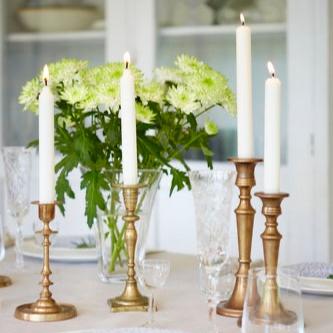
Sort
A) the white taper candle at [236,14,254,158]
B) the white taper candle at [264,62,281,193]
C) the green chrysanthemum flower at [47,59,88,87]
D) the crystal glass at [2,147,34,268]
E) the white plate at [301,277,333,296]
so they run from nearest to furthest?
1. the white taper candle at [264,62,281,193]
2. the white taper candle at [236,14,254,158]
3. the white plate at [301,277,333,296]
4. the green chrysanthemum flower at [47,59,88,87]
5. the crystal glass at [2,147,34,268]

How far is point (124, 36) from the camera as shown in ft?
11.5

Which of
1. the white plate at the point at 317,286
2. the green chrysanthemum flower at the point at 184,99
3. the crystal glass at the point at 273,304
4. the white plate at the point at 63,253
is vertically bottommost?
the white plate at the point at 317,286

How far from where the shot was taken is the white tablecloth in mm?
1497

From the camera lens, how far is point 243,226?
151 cm

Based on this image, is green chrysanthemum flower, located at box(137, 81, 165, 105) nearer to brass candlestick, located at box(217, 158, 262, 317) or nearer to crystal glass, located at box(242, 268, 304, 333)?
brass candlestick, located at box(217, 158, 262, 317)

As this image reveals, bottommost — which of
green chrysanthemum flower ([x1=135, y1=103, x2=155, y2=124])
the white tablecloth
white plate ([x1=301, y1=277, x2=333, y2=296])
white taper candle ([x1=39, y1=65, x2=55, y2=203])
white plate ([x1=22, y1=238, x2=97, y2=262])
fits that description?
the white tablecloth

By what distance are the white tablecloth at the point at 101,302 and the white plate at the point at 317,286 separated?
0.04 ft

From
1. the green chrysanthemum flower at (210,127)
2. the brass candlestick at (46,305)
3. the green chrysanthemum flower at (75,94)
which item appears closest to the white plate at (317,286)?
the green chrysanthemum flower at (210,127)

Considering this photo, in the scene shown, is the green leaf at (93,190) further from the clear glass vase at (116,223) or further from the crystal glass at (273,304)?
the crystal glass at (273,304)

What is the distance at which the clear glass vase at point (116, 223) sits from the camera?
177 centimetres

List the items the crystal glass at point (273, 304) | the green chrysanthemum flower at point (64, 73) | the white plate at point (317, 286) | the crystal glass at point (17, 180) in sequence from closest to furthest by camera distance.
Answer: the crystal glass at point (273, 304), the white plate at point (317, 286), the green chrysanthemum flower at point (64, 73), the crystal glass at point (17, 180)

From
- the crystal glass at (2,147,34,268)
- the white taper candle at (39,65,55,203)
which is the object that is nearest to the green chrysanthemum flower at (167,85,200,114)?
the white taper candle at (39,65,55,203)

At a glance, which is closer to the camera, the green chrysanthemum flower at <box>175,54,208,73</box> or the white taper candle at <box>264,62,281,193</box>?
the white taper candle at <box>264,62,281,193</box>

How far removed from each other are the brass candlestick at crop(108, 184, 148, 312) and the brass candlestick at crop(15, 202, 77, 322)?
0.09 meters
